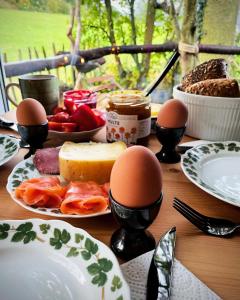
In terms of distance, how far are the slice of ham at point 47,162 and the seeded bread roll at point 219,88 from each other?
1.48ft

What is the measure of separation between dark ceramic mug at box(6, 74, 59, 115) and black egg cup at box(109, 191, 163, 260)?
62cm

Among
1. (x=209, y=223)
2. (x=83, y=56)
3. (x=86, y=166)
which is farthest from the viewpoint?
(x=83, y=56)

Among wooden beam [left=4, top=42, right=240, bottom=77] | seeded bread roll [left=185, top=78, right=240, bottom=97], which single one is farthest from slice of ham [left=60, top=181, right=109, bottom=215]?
wooden beam [left=4, top=42, right=240, bottom=77]

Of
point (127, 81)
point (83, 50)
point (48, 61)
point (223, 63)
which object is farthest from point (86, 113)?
point (127, 81)

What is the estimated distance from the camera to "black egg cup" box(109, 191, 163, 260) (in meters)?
0.34

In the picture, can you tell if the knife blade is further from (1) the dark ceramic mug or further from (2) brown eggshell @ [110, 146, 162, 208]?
(1) the dark ceramic mug

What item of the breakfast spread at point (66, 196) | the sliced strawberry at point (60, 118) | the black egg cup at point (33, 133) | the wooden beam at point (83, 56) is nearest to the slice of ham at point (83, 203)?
the breakfast spread at point (66, 196)

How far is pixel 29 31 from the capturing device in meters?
1.61

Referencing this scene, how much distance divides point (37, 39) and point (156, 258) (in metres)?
1.67

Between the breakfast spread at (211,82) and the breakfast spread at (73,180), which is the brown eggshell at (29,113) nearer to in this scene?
the breakfast spread at (73,180)

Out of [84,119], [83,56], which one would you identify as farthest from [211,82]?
[83,56]

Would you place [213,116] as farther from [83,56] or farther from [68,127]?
[83,56]

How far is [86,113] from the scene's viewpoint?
2.46ft

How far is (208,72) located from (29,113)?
559mm
